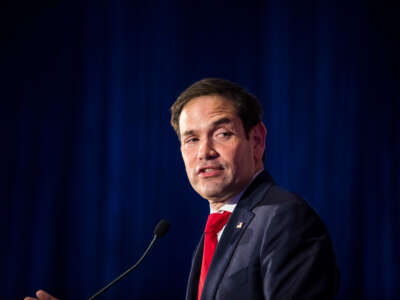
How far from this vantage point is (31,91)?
3934mm

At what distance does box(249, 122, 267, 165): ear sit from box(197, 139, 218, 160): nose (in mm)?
208

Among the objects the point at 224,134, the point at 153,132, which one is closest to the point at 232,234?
the point at 224,134

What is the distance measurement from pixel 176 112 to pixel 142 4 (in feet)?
9.67

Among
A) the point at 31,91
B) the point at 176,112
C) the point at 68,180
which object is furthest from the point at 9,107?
the point at 176,112

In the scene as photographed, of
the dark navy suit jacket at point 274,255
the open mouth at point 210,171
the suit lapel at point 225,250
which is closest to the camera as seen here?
Result: the dark navy suit jacket at point 274,255

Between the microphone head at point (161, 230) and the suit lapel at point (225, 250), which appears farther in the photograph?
the microphone head at point (161, 230)

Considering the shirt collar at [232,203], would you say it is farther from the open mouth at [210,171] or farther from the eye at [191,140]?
the eye at [191,140]

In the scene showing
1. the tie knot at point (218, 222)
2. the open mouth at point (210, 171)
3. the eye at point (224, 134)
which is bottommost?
the tie knot at point (218, 222)

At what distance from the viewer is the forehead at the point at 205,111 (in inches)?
60.1

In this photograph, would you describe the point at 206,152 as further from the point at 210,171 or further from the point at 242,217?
the point at 242,217

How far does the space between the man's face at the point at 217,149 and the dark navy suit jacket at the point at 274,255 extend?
0.14m

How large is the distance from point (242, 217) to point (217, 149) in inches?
11.9

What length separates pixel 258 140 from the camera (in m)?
1.64

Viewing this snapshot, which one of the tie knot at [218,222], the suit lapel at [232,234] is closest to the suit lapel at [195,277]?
the tie knot at [218,222]
